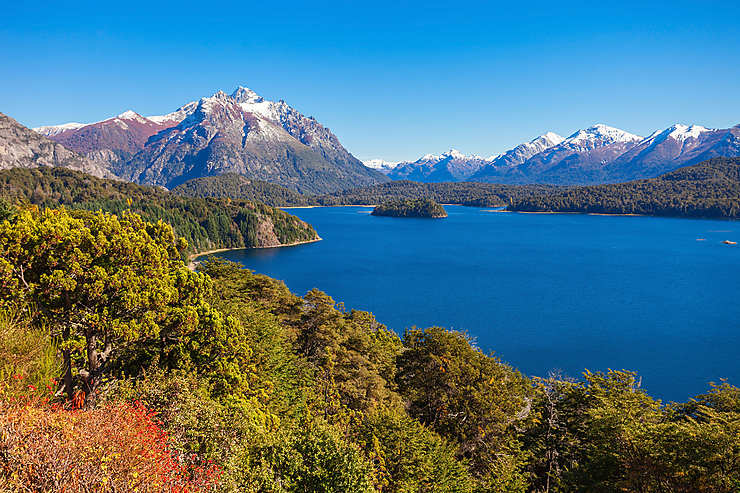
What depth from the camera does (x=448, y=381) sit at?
34062 mm

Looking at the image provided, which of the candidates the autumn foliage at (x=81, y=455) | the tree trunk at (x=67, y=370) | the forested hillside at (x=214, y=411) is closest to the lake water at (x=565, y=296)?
the forested hillside at (x=214, y=411)

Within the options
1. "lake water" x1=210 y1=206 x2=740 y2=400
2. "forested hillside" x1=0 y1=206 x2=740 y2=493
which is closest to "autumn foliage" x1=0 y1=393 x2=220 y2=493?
"forested hillside" x1=0 y1=206 x2=740 y2=493

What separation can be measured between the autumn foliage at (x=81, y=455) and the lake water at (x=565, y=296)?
188ft

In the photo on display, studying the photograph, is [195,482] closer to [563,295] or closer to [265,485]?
[265,485]

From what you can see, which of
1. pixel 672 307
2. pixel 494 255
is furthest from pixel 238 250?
pixel 672 307

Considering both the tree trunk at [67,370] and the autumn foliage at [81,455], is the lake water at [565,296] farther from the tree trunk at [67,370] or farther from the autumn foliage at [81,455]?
the autumn foliage at [81,455]

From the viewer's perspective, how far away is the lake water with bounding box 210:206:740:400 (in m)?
63.5

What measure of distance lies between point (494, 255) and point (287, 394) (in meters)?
140

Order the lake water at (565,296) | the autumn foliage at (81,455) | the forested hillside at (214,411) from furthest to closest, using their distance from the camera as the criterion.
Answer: the lake water at (565,296) → the forested hillside at (214,411) → the autumn foliage at (81,455)

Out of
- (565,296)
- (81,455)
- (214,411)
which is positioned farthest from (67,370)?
(565,296)

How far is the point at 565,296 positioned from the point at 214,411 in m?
97.6

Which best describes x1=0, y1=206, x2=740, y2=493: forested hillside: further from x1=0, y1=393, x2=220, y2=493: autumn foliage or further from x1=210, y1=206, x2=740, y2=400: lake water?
x1=210, y1=206, x2=740, y2=400: lake water

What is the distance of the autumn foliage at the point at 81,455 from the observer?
10320 mm

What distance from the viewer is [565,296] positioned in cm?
9812
